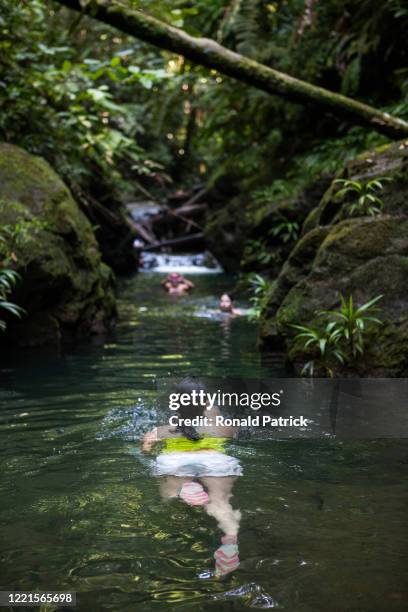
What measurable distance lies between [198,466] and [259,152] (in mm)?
13765

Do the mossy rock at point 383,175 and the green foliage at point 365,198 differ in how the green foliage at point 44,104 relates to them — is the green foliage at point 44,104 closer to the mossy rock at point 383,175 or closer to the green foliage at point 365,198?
the mossy rock at point 383,175

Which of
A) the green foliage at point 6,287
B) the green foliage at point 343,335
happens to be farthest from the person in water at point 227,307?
the green foliage at point 343,335

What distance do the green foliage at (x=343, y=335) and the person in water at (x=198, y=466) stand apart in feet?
7.70

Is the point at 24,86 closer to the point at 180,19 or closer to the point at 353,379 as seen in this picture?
the point at 180,19

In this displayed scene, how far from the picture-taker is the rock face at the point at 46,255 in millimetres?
8195

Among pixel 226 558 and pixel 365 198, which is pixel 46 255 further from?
pixel 226 558

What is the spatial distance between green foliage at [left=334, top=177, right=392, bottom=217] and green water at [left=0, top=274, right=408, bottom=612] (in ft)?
10.7

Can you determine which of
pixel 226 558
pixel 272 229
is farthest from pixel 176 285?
pixel 226 558

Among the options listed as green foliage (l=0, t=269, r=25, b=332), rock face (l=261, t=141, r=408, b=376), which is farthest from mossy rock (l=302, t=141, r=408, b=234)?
green foliage (l=0, t=269, r=25, b=332)

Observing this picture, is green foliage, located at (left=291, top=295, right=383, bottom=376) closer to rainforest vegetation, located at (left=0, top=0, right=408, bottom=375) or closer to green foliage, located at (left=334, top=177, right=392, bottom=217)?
rainforest vegetation, located at (left=0, top=0, right=408, bottom=375)

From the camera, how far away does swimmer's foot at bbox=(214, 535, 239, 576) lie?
297 centimetres

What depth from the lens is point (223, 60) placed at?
712 cm

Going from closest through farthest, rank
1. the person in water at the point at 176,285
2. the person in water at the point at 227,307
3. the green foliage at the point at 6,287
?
the green foliage at the point at 6,287
the person in water at the point at 227,307
the person in water at the point at 176,285

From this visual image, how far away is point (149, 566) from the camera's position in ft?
9.98
